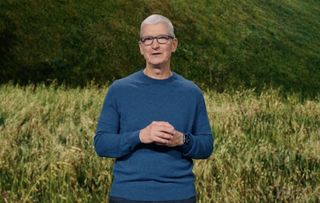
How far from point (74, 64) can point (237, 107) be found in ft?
32.9

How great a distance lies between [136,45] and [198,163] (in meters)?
14.4

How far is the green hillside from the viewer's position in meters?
18.7

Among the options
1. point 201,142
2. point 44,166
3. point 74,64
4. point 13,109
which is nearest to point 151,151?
point 201,142

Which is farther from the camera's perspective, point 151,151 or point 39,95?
point 39,95

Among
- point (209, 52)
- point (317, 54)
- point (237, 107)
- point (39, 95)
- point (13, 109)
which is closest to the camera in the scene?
point (13, 109)

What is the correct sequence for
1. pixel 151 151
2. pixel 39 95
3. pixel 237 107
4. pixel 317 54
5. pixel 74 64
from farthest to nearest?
pixel 317 54, pixel 74 64, pixel 39 95, pixel 237 107, pixel 151 151

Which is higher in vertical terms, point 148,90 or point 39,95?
point 39,95

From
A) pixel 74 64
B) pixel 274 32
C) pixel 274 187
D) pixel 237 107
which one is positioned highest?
pixel 274 32

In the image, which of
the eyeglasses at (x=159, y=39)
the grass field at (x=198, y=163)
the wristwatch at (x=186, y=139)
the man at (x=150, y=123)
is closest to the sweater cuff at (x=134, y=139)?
the man at (x=150, y=123)

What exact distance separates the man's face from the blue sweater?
0.33 feet

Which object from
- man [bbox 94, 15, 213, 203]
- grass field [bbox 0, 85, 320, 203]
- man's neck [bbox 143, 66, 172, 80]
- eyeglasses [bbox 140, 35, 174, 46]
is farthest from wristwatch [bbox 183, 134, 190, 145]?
grass field [bbox 0, 85, 320, 203]

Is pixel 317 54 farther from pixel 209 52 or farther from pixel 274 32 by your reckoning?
pixel 209 52

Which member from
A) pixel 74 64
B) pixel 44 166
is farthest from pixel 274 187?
pixel 74 64

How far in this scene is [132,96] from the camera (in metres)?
3.56
